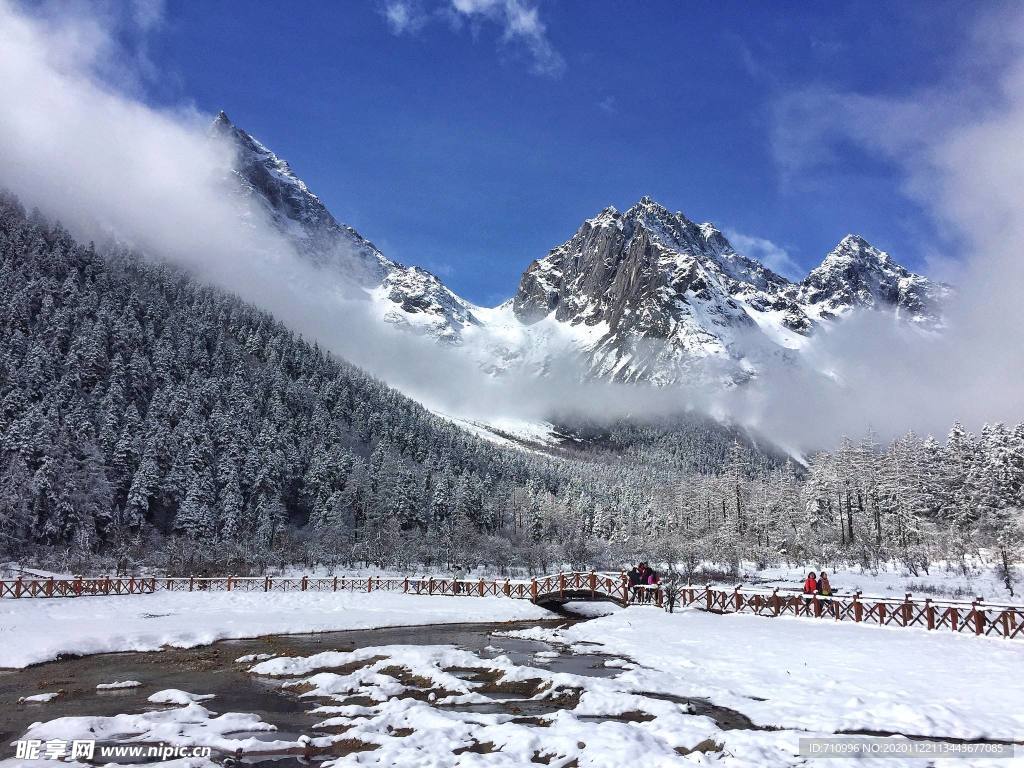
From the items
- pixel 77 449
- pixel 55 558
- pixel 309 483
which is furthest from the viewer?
pixel 309 483

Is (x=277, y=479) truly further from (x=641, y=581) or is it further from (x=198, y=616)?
(x=641, y=581)

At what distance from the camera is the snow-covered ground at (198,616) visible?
84.0 feet

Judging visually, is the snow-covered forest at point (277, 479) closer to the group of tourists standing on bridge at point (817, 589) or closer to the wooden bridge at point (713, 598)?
the wooden bridge at point (713, 598)

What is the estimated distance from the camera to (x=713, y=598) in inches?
1537

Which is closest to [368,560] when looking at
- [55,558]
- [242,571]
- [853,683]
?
[242,571]

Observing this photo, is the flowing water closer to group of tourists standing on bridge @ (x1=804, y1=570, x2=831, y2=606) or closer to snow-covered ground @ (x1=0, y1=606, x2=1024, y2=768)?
snow-covered ground @ (x1=0, y1=606, x2=1024, y2=768)

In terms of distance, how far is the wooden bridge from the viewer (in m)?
25.5

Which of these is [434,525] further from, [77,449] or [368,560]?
[77,449]

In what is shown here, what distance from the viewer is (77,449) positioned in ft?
257

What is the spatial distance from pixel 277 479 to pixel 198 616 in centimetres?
6655

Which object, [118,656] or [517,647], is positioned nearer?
[118,656]

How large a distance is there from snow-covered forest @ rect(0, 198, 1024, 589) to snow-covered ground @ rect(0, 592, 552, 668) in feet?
93.9

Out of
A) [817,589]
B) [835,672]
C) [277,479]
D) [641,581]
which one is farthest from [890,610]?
[277,479]

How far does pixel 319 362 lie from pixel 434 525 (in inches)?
2902
